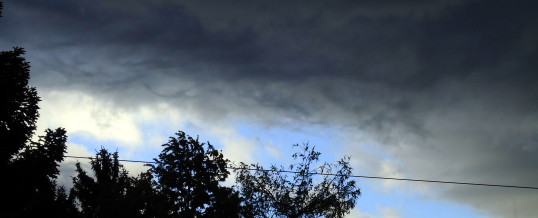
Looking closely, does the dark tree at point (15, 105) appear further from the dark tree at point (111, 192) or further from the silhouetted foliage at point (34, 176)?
the dark tree at point (111, 192)

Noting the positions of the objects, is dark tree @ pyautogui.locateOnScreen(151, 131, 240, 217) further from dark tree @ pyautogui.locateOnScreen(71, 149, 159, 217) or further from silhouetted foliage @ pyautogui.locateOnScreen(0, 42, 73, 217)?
silhouetted foliage @ pyautogui.locateOnScreen(0, 42, 73, 217)

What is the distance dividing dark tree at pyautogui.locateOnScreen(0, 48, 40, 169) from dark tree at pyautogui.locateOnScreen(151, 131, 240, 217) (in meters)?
11.5

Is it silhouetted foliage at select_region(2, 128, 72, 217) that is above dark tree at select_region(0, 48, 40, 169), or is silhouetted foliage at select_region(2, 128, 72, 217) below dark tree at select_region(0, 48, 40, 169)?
below

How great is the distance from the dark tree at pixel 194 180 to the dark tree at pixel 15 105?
1151 centimetres

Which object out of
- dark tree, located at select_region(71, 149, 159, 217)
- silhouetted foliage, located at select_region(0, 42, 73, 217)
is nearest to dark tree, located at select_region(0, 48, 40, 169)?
silhouetted foliage, located at select_region(0, 42, 73, 217)

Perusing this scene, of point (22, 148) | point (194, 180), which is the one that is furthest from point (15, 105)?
point (194, 180)

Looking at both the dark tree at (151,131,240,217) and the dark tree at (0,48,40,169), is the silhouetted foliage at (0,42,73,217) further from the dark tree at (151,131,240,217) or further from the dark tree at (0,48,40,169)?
the dark tree at (151,131,240,217)

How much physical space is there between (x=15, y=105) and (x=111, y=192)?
16881 mm


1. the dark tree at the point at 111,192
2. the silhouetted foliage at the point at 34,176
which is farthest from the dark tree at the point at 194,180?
the silhouetted foliage at the point at 34,176

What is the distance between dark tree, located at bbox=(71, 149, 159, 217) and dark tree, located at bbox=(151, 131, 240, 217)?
1.35 m

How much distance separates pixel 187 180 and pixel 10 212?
14.5 meters

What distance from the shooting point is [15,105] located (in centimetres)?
1911

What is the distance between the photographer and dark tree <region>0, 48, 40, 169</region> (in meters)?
18.6

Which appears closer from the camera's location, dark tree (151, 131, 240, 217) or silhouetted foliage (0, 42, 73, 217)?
silhouetted foliage (0, 42, 73, 217)
